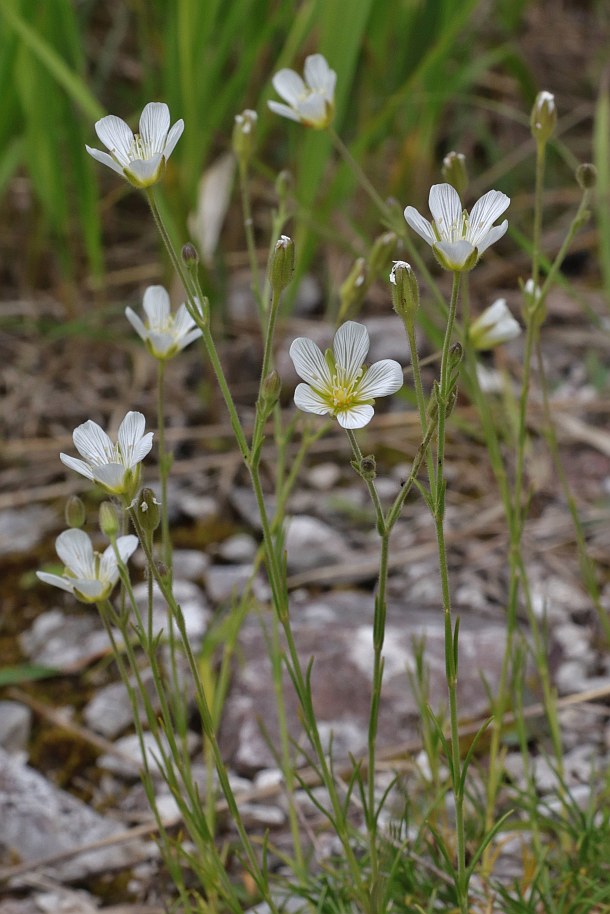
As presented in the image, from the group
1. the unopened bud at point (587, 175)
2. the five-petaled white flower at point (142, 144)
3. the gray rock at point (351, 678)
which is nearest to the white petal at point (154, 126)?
the five-petaled white flower at point (142, 144)

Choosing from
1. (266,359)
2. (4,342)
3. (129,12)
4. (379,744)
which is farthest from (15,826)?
(129,12)

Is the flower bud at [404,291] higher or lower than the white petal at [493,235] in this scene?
lower

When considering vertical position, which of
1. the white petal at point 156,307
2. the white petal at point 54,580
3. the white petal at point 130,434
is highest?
the white petal at point 156,307

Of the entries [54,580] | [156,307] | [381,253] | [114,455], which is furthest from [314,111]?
[54,580]

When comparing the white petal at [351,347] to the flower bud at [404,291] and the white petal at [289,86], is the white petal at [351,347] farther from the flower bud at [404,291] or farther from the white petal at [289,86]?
the white petal at [289,86]

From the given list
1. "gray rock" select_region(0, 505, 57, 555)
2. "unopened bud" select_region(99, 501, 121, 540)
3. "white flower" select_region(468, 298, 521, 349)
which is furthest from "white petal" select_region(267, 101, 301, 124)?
"gray rock" select_region(0, 505, 57, 555)

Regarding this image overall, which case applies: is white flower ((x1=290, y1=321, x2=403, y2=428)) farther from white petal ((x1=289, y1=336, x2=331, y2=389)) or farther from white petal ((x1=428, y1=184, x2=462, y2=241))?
white petal ((x1=428, y1=184, x2=462, y2=241))
